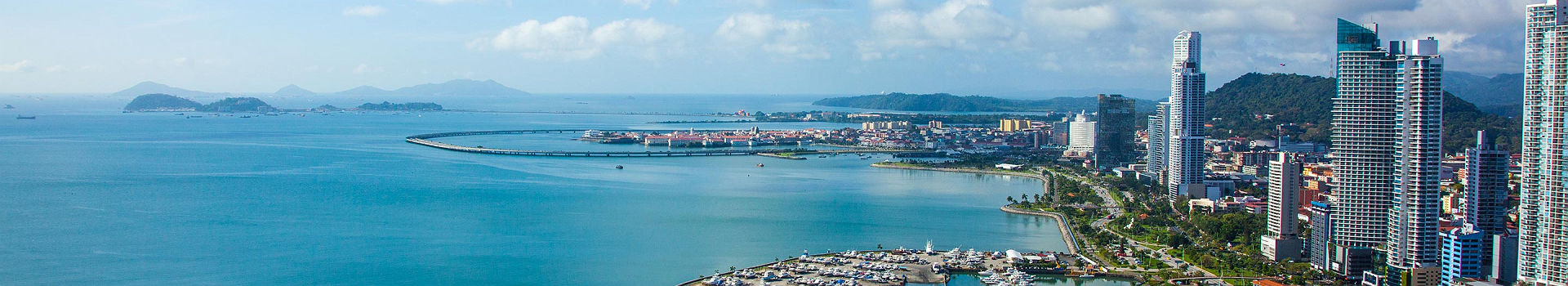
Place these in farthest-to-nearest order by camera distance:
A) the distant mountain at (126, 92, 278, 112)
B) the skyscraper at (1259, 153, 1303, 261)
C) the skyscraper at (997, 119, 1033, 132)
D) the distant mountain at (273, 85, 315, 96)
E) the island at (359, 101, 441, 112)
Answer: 1. the distant mountain at (273, 85, 315, 96)
2. the island at (359, 101, 441, 112)
3. the distant mountain at (126, 92, 278, 112)
4. the skyscraper at (997, 119, 1033, 132)
5. the skyscraper at (1259, 153, 1303, 261)

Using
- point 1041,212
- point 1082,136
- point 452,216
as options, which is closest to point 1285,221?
point 1041,212

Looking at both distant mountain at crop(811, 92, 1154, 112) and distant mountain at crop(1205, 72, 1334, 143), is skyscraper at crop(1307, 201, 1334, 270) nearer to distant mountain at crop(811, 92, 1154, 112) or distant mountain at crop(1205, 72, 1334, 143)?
distant mountain at crop(1205, 72, 1334, 143)

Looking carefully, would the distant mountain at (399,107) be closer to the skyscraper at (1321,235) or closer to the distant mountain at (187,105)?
the distant mountain at (187,105)

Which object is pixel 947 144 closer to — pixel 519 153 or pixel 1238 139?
pixel 1238 139

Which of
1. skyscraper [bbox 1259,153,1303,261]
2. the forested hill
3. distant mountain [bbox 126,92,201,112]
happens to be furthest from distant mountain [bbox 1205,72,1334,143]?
distant mountain [bbox 126,92,201,112]

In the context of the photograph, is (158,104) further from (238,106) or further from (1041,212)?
(1041,212)
